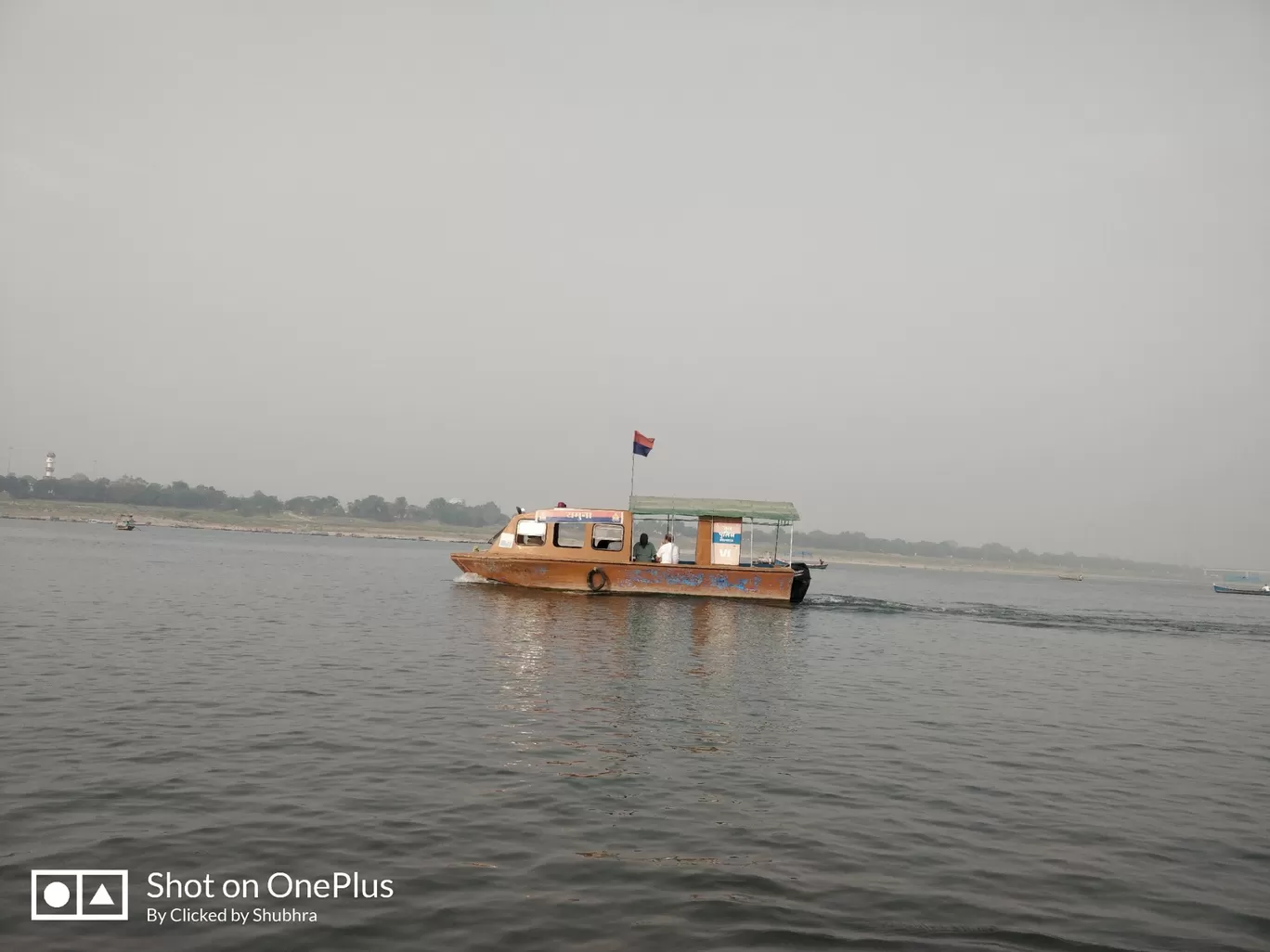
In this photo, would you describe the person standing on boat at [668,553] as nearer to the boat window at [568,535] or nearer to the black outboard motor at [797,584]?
the boat window at [568,535]

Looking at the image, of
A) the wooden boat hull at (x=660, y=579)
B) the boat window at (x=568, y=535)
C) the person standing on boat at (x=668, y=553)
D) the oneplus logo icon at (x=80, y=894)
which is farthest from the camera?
the boat window at (x=568, y=535)

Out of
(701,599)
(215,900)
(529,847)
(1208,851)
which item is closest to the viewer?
(215,900)

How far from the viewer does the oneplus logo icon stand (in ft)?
21.0

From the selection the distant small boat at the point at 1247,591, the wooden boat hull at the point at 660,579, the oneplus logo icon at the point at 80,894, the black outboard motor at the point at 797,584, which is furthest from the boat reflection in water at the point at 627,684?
the distant small boat at the point at 1247,591

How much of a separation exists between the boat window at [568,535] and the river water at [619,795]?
14515 millimetres

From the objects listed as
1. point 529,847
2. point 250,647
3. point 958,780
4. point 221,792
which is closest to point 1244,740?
point 958,780

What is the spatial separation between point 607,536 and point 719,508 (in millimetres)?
4841

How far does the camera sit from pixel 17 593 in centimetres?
2903

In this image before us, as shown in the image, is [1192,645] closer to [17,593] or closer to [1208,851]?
[1208,851]

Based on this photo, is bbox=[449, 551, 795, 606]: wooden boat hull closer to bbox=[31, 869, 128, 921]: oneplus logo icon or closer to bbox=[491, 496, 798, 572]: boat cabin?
bbox=[491, 496, 798, 572]: boat cabin

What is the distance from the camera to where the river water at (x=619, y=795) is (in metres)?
6.66

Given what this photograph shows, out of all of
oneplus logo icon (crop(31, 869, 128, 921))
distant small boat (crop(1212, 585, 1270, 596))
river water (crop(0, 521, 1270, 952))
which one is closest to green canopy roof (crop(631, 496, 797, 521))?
river water (crop(0, 521, 1270, 952))

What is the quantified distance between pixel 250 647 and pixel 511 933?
50.6 feet

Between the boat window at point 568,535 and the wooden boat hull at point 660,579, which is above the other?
the boat window at point 568,535
